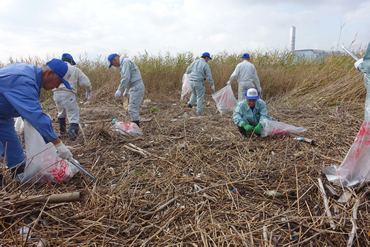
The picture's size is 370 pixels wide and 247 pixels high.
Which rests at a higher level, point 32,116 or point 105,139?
point 32,116

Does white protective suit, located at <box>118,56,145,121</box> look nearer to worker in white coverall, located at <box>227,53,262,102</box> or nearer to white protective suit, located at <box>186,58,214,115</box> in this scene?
white protective suit, located at <box>186,58,214,115</box>

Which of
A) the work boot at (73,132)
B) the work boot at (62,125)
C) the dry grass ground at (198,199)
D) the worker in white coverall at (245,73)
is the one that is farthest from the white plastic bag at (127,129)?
the worker in white coverall at (245,73)

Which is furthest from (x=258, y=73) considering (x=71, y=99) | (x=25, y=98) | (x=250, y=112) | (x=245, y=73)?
(x=25, y=98)

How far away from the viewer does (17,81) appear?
181 cm

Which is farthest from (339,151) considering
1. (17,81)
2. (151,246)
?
(17,81)

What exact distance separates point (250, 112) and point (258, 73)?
549cm

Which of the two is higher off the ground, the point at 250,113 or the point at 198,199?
the point at 250,113

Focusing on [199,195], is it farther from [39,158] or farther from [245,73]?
[245,73]

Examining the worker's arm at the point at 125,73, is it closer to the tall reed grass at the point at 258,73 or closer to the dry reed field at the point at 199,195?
the dry reed field at the point at 199,195

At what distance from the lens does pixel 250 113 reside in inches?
137

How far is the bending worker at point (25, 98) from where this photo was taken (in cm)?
177

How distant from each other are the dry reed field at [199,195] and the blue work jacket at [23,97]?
52 centimetres

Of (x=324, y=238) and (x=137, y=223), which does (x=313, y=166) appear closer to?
(x=324, y=238)

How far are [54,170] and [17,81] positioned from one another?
0.90 m
